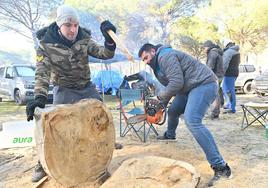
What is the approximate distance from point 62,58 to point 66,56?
46mm

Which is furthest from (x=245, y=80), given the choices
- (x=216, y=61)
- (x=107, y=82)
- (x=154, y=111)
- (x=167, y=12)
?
(x=167, y=12)

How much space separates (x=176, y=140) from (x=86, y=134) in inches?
90.6

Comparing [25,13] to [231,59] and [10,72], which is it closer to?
[10,72]

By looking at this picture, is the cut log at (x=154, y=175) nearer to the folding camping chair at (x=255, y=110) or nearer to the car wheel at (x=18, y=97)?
the folding camping chair at (x=255, y=110)

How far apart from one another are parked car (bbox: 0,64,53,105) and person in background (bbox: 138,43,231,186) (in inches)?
334

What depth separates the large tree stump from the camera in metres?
3.09

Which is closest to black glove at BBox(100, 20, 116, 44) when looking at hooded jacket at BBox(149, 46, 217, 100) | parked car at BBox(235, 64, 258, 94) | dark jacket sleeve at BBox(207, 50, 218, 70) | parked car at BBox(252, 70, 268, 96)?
hooded jacket at BBox(149, 46, 217, 100)

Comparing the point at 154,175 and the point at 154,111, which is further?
the point at 154,111

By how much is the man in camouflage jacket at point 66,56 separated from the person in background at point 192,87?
0.52 m

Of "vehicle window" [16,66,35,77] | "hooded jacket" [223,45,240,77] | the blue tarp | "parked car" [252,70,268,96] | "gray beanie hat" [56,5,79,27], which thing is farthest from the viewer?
the blue tarp

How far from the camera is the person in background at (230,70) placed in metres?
7.88

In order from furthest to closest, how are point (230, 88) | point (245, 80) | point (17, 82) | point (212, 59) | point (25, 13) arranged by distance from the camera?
point (25, 13) → point (245, 80) → point (17, 82) → point (230, 88) → point (212, 59)

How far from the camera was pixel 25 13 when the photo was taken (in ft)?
92.1

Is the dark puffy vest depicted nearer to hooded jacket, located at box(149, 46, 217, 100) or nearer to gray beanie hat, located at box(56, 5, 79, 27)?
hooded jacket, located at box(149, 46, 217, 100)
